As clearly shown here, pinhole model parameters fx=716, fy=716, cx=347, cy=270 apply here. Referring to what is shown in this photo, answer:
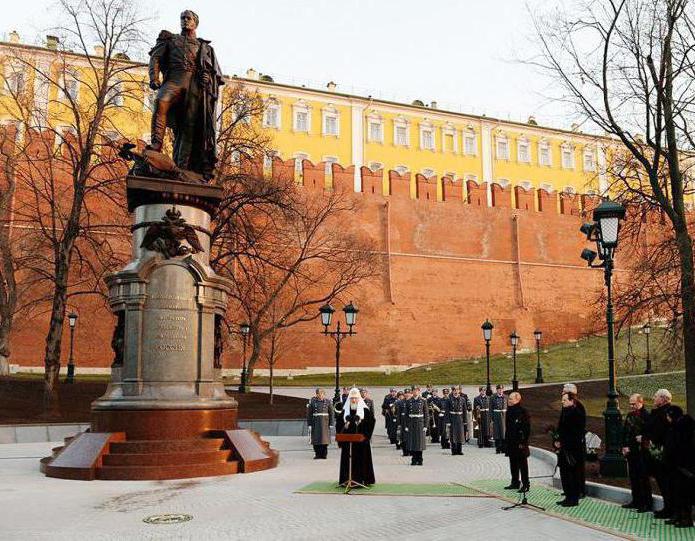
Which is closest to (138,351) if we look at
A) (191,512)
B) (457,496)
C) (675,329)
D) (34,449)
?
(191,512)

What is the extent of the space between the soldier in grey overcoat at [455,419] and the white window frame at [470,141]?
44347 millimetres

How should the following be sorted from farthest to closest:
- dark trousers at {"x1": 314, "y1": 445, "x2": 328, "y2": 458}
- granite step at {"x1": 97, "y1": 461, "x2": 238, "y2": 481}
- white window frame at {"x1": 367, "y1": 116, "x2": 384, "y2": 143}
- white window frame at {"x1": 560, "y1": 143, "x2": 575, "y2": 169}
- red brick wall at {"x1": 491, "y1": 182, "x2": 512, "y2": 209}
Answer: white window frame at {"x1": 560, "y1": 143, "x2": 575, "y2": 169}
white window frame at {"x1": 367, "y1": 116, "x2": 384, "y2": 143}
red brick wall at {"x1": 491, "y1": 182, "x2": 512, "y2": 209}
dark trousers at {"x1": 314, "y1": 445, "x2": 328, "y2": 458}
granite step at {"x1": 97, "y1": 461, "x2": 238, "y2": 481}

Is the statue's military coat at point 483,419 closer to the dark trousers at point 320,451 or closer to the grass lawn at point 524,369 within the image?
the dark trousers at point 320,451

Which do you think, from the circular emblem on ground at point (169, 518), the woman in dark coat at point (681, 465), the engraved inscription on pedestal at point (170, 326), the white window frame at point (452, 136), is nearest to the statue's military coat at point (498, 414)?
the engraved inscription on pedestal at point (170, 326)

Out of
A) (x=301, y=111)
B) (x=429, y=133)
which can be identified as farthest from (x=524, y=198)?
(x=301, y=111)

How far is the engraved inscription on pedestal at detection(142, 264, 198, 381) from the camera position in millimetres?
11234

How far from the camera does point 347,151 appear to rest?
54750mm

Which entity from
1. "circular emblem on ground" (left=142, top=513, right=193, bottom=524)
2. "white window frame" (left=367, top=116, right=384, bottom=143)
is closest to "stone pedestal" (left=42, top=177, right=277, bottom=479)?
"circular emblem on ground" (left=142, top=513, right=193, bottom=524)

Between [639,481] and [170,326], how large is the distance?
709 cm

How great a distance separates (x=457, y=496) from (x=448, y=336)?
41267 millimetres

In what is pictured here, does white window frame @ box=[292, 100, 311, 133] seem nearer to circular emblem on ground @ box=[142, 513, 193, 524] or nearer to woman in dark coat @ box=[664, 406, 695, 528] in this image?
circular emblem on ground @ box=[142, 513, 193, 524]

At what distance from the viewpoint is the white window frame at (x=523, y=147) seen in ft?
200

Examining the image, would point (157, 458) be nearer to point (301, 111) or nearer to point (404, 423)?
point (404, 423)

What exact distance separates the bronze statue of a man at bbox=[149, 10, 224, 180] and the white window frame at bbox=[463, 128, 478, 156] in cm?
4789
